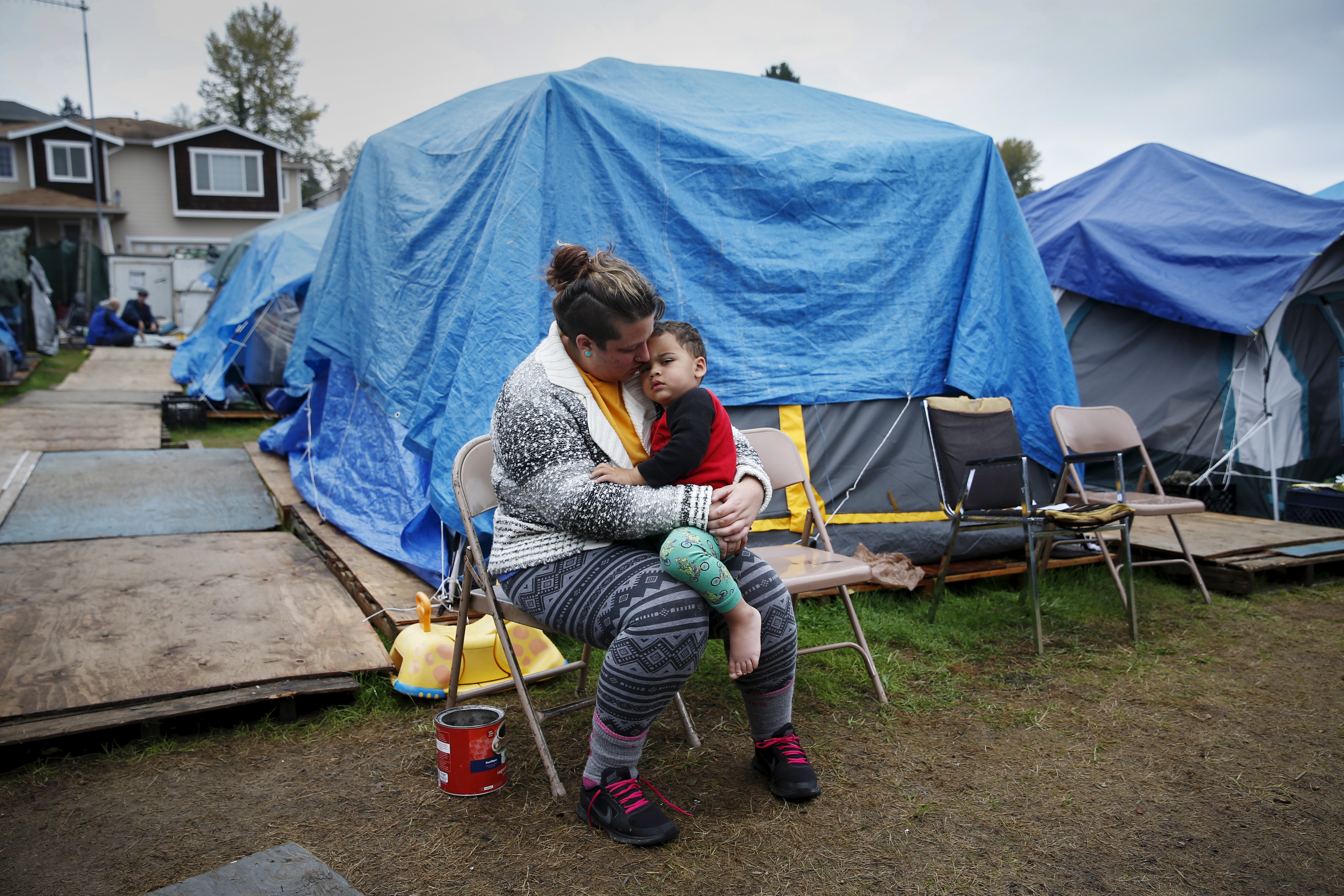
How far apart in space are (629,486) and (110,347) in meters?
16.1

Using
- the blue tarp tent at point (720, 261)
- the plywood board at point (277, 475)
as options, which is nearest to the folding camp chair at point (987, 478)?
the blue tarp tent at point (720, 261)

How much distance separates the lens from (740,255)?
3877mm

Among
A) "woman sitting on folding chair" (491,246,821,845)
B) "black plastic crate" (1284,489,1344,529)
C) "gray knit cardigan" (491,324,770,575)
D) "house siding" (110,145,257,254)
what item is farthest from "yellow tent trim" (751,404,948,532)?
"house siding" (110,145,257,254)

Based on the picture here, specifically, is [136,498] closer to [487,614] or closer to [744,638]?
[487,614]

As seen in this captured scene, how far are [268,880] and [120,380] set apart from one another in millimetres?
11510

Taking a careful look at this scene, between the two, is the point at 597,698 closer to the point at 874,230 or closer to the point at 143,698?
the point at 143,698

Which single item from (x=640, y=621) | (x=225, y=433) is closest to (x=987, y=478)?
(x=640, y=621)

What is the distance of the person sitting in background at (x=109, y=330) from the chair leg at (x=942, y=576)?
15.9 metres

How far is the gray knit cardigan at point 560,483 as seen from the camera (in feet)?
6.49

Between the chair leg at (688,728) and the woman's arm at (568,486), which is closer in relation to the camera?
the woman's arm at (568,486)

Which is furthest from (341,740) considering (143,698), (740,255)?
(740,255)

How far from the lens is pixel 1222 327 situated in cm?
530

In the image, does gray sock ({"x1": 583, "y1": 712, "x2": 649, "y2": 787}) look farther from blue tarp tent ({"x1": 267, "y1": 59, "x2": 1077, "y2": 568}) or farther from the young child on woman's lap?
blue tarp tent ({"x1": 267, "y1": 59, "x2": 1077, "y2": 568})

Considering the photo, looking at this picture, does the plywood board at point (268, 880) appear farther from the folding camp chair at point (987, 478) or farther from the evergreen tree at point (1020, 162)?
the evergreen tree at point (1020, 162)
